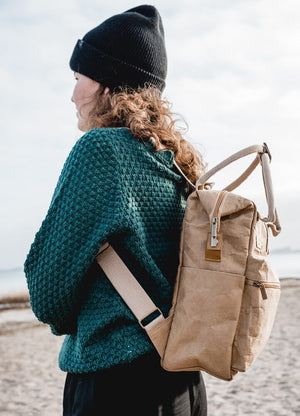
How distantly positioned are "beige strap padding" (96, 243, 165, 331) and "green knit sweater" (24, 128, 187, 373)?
29mm

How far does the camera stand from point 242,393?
567 cm

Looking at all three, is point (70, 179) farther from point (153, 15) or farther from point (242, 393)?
point (242, 393)

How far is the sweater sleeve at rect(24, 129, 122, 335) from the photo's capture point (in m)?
1.48

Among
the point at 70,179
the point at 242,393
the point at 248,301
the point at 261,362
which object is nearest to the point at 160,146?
the point at 70,179

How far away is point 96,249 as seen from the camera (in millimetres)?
1457

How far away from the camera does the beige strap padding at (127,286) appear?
1482mm

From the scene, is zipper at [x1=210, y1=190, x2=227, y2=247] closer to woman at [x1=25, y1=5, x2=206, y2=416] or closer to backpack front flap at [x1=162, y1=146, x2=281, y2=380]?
backpack front flap at [x1=162, y1=146, x2=281, y2=380]

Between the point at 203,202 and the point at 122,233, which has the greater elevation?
the point at 203,202

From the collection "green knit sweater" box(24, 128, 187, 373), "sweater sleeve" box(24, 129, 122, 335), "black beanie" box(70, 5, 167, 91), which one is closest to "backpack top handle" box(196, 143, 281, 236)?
"green knit sweater" box(24, 128, 187, 373)

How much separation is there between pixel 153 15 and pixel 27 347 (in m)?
9.42

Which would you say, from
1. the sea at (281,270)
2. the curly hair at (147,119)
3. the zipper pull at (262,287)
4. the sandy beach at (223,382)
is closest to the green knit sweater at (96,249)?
the curly hair at (147,119)

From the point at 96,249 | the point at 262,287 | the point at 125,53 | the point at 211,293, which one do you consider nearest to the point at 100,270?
the point at 96,249

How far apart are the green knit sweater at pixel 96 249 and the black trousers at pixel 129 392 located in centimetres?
5

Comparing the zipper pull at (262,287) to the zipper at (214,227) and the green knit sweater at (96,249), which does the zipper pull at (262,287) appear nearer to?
the zipper at (214,227)
